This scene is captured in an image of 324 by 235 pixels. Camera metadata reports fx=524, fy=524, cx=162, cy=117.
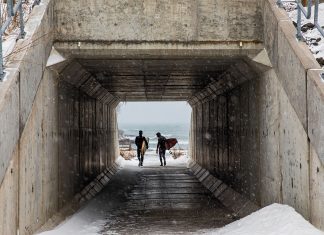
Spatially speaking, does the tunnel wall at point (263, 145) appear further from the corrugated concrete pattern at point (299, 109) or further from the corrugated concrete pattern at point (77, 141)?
the corrugated concrete pattern at point (77, 141)

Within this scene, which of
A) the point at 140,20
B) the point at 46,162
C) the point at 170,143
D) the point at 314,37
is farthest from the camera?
the point at 170,143

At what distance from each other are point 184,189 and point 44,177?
925 centimetres

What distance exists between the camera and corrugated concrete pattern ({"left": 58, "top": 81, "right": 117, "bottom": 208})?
11909 millimetres

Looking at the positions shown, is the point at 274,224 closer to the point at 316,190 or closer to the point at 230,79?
the point at 316,190

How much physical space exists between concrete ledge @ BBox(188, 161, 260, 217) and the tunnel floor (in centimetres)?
23

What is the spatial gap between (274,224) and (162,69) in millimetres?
7353

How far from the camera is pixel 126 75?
16.2 meters

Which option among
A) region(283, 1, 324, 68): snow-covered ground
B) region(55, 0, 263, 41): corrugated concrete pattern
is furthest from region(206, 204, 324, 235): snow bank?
region(55, 0, 263, 41): corrugated concrete pattern

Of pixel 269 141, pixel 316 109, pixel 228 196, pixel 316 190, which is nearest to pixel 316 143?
pixel 316 109

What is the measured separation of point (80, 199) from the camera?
14281mm

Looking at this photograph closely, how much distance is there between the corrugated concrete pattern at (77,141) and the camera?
1191 centimetres

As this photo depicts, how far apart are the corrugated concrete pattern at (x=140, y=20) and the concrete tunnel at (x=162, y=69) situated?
0.8 inches

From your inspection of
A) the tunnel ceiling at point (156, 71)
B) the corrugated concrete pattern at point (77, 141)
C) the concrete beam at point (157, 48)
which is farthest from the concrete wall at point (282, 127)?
the corrugated concrete pattern at point (77, 141)

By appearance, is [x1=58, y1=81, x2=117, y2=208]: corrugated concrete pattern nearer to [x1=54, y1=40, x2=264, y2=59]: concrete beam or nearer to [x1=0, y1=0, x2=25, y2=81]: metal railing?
[x1=54, y1=40, x2=264, y2=59]: concrete beam
